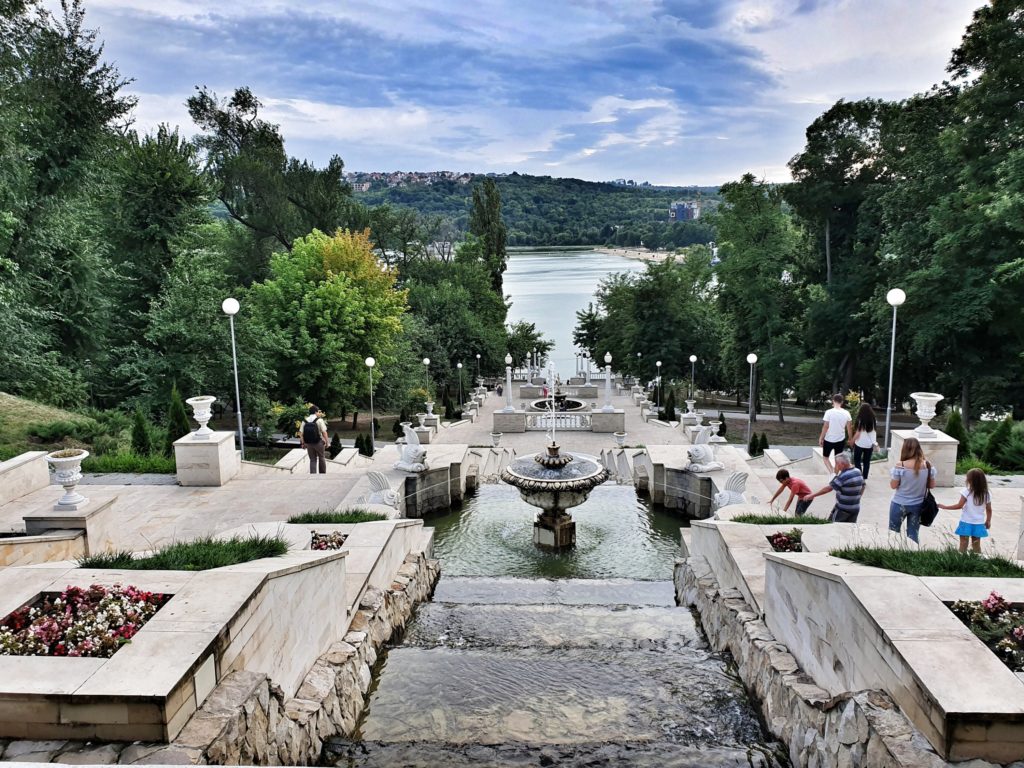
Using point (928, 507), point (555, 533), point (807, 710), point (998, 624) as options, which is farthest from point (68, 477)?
point (928, 507)

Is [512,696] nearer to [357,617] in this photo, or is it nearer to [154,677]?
[357,617]

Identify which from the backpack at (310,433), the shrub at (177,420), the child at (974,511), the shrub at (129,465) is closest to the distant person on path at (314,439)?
the backpack at (310,433)

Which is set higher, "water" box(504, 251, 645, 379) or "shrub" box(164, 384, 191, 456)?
"water" box(504, 251, 645, 379)

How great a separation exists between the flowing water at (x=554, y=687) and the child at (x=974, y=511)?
2.77 metres

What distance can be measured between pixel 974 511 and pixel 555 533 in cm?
644

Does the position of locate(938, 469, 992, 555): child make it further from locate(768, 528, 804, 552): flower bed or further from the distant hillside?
the distant hillside

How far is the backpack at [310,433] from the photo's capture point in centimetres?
1265

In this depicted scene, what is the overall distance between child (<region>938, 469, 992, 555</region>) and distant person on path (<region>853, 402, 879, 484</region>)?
3.52 m

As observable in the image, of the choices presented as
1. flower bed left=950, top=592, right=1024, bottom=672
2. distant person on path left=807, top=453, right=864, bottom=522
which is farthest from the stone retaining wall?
distant person on path left=807, top=453, right=864, bottom=522

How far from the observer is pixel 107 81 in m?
21.7

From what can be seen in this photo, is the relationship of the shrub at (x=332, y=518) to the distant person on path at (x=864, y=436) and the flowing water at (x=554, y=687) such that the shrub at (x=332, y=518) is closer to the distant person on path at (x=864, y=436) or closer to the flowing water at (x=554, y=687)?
the flowing water at (x=554, y=687)

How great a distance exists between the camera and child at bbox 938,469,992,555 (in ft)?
21.5

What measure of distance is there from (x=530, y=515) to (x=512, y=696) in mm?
8240

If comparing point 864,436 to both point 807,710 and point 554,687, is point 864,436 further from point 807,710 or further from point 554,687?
point 554,687
